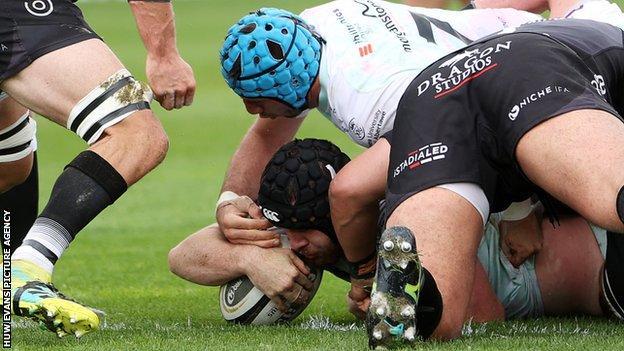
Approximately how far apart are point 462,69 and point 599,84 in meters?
0.53

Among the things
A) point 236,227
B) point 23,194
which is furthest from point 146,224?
point 236,227

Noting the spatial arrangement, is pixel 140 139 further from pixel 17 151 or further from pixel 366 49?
pixel 17 151

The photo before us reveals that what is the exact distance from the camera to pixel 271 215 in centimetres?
566

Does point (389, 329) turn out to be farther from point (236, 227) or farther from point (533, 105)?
point (236, 227)

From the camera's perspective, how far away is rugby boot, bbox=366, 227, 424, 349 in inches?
173

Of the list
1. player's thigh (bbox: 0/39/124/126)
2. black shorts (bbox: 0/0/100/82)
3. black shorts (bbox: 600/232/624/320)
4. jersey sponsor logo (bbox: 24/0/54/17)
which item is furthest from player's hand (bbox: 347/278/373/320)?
jersey sponsor logo (bbox: 24/0/54/17)

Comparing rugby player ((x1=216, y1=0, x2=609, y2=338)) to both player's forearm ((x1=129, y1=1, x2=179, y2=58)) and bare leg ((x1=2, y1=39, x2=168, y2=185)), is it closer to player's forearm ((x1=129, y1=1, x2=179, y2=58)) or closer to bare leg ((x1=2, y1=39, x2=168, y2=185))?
player's forearm ((x1=129, y1=1, x2=179, y2=58))

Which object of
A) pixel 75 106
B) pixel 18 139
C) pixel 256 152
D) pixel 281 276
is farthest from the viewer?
pixel 18 139

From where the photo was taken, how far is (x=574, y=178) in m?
4.69

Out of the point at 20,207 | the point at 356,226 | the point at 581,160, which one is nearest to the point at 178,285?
the point at 20,207

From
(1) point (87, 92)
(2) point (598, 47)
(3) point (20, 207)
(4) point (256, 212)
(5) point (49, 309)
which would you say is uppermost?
(2) point (598, 47)

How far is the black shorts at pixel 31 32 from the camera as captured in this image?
5.40 metres

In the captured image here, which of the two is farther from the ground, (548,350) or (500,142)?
(500,142)

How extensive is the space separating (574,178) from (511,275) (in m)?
1.12
